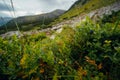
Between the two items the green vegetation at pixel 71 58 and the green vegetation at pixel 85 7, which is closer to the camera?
the green vegetation at pixel 71 58

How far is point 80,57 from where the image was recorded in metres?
4.12

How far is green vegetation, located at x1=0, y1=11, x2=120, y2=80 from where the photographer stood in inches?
138

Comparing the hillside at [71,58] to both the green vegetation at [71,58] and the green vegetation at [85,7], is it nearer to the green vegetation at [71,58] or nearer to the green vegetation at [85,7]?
the green vegetation at [71,58]

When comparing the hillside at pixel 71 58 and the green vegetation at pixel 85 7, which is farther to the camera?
the green vegetation at pixel 85 7

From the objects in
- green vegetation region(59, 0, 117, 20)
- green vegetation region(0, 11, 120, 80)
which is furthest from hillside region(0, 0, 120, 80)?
green vegetation region(59, 0, 117, 20)

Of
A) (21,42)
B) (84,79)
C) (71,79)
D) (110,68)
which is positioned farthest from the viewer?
(21,42)

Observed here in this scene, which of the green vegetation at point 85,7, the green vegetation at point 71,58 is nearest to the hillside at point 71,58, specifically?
the green vegetation at point 71,58

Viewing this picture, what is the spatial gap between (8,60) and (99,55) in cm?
162

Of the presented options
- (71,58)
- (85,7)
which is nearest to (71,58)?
(71,58)

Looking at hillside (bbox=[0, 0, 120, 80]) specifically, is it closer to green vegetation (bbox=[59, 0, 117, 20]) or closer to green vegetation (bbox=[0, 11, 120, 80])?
green vegetation (bbox=[0, 11, 120, 80])

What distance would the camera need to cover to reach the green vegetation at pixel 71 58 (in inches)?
138

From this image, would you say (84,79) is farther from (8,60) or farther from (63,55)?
(8,60)

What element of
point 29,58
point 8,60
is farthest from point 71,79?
point 8,60

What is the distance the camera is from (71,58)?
4.17 m
